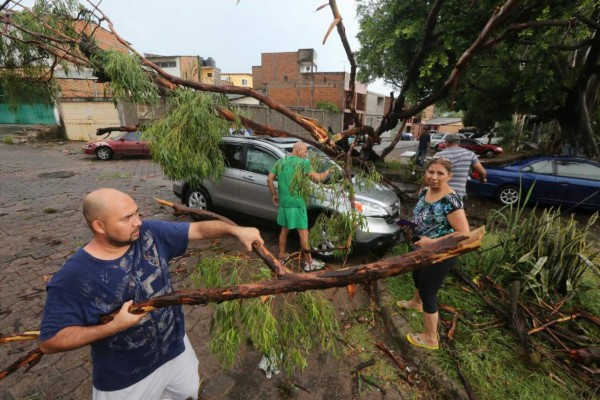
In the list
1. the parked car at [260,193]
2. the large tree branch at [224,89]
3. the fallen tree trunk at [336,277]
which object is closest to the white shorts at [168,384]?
the fallen tree trunk at [336,277]

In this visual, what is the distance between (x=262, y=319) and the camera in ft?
5.83

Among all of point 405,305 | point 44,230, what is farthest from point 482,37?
point 44,230

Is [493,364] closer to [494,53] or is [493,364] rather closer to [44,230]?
[44,230]

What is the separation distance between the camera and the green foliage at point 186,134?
4145 millimetres

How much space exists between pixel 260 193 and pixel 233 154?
1008 mm

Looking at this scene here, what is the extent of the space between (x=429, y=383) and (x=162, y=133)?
4.41 m

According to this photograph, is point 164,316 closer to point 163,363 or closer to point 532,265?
point 163,363

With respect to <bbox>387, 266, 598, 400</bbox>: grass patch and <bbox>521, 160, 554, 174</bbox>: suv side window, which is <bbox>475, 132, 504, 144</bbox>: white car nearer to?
<bbox>521, 160, 554, 174</bbox>: suv side window

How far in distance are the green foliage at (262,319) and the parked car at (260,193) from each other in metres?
2.18

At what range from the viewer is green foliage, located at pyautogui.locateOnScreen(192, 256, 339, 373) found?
1.78 metres

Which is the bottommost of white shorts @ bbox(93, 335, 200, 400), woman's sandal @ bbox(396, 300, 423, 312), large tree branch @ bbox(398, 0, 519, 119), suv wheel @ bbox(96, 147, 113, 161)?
woman's sandal @ bbox(396, 300, 423, 312)

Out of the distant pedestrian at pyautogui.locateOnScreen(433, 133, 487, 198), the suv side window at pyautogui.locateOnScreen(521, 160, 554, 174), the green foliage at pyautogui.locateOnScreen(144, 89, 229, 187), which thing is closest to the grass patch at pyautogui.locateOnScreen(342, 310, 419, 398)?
the distant pedestrian at pyautogui.locateOnScreen(433, 133, 487, 198)

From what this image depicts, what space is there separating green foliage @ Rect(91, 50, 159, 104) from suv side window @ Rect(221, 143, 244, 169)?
148 centimetres

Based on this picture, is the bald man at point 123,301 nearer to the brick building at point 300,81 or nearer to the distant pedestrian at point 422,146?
the distant pedestrian at point 422,146
